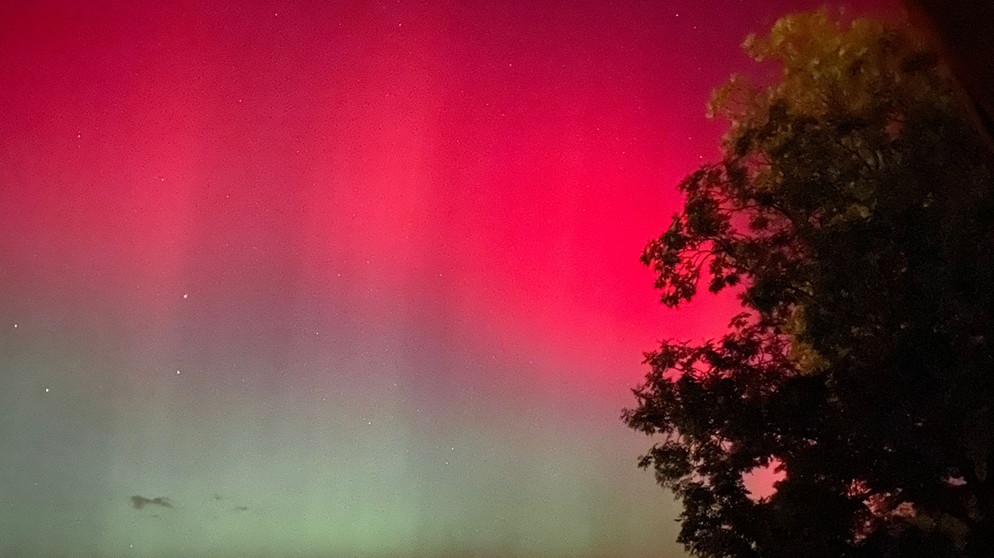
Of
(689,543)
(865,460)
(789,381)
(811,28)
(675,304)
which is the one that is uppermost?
(811,28)

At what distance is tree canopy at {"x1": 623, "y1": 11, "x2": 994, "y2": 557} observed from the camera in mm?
11156

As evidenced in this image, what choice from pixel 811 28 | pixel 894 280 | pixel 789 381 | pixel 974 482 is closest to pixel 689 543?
pixel 789 381

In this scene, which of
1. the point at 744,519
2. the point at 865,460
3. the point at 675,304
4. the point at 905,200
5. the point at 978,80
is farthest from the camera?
the point at 675,304

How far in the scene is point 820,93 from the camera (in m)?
13.4

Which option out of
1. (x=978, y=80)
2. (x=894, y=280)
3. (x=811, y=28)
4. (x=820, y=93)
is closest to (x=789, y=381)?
(x=894, y=280)

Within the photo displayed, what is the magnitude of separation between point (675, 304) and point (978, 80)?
349 inches

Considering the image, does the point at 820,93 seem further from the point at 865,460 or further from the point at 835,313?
the point at 865,460

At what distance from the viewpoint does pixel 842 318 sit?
39.1ft

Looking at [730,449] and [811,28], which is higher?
[811,28]

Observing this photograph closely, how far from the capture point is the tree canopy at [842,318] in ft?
36.6

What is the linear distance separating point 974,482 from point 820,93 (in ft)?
16.5

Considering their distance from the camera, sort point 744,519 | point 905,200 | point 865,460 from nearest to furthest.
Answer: point 905,200 → point 865,460 → point 744,519

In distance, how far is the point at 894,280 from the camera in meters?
11.5

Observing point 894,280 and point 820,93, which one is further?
point 820,93
